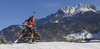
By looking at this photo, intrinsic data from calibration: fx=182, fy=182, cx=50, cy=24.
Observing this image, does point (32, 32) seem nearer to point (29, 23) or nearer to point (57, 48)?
point (29, 23)

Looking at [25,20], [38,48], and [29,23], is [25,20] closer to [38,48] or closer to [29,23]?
[29,23]

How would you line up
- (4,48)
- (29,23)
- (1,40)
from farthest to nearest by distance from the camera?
(1,40)
(29,23)
(4,48)

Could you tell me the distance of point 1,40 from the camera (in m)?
58.5

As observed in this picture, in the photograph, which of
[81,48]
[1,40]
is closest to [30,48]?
[81,48]

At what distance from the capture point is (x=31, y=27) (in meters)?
17.1

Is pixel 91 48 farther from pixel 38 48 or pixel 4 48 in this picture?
pixel 4 48

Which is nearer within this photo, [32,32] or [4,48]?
[4,48]

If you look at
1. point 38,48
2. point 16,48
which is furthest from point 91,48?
point 16,48

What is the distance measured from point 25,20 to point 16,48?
4.54m

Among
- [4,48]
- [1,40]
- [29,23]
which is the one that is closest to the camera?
[4,48]

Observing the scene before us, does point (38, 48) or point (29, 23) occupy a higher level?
point (29, 23)

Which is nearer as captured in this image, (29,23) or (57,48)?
(57,48)

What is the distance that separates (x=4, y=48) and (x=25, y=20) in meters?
4.76

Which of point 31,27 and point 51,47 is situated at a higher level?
point 31,27
